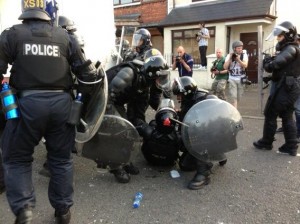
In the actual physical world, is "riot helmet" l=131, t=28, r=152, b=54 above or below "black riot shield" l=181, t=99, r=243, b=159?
above

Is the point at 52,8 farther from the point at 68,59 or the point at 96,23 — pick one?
the point at 96,23

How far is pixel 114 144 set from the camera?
3557 millimetres

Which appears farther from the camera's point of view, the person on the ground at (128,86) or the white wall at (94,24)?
the white wall at (94,24)

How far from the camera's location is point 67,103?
2.70 meters

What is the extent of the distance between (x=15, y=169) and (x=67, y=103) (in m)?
0.66

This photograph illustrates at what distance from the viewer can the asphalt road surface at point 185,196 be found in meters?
3.01

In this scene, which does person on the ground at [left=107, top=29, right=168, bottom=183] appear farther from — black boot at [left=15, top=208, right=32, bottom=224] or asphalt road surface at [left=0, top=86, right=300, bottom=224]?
black boot at [left=15, top=208, right=32, bottom=224]

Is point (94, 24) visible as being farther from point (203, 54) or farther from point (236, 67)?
point (203, 54)

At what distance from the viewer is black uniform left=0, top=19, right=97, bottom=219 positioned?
2527 mm

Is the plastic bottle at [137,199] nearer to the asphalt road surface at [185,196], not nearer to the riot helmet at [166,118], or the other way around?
the asphalt road surface at [185,196]

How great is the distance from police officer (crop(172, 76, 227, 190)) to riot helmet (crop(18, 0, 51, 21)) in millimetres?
1774

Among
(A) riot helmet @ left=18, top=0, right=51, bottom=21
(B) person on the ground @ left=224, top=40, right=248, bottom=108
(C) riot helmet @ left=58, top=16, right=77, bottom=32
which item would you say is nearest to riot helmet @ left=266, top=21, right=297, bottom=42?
(B) person on the ground @ left=224, top=40, right=248, bottom=108

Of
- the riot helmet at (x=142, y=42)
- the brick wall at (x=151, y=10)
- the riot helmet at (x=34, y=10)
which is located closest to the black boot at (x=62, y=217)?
the riot helmet at (x=34, y=10)

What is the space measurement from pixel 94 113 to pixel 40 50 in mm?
813
